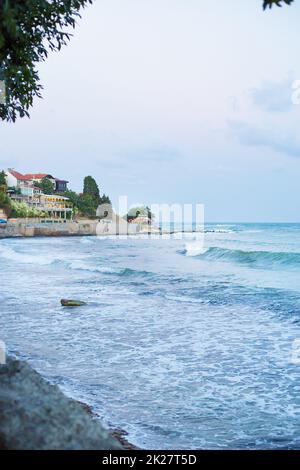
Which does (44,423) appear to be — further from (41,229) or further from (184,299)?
(41,229)

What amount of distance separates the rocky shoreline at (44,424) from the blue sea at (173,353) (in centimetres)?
272

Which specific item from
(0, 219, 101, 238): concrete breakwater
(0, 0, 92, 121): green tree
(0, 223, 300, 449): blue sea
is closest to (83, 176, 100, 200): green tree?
(0, 219, 101, 238): concrete breakwater

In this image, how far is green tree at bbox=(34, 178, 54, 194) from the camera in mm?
144613

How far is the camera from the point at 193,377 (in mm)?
11266

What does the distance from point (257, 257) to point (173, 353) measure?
34503mm

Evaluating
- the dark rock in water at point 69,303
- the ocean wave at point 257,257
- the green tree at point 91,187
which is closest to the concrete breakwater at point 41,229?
the green tree at point 91,187

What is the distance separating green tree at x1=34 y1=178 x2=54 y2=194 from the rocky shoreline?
142m

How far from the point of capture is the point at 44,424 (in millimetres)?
4934

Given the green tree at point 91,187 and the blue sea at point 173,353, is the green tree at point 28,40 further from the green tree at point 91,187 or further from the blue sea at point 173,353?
the green tree at point 91,187

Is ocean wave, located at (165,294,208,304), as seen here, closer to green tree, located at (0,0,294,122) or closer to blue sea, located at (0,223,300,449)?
blue sea, located at (0,223,300,449)

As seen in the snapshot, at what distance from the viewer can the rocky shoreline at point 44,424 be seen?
4.71m

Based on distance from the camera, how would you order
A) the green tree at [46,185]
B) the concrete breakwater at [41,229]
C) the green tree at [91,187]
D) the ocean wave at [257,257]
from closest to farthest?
the ocean wave at [257,257] < the concrete breakwater at [41,229] < the green tree at [46,185] < the green tree at [91,187]

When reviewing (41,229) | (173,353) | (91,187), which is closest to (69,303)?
(173,353)
